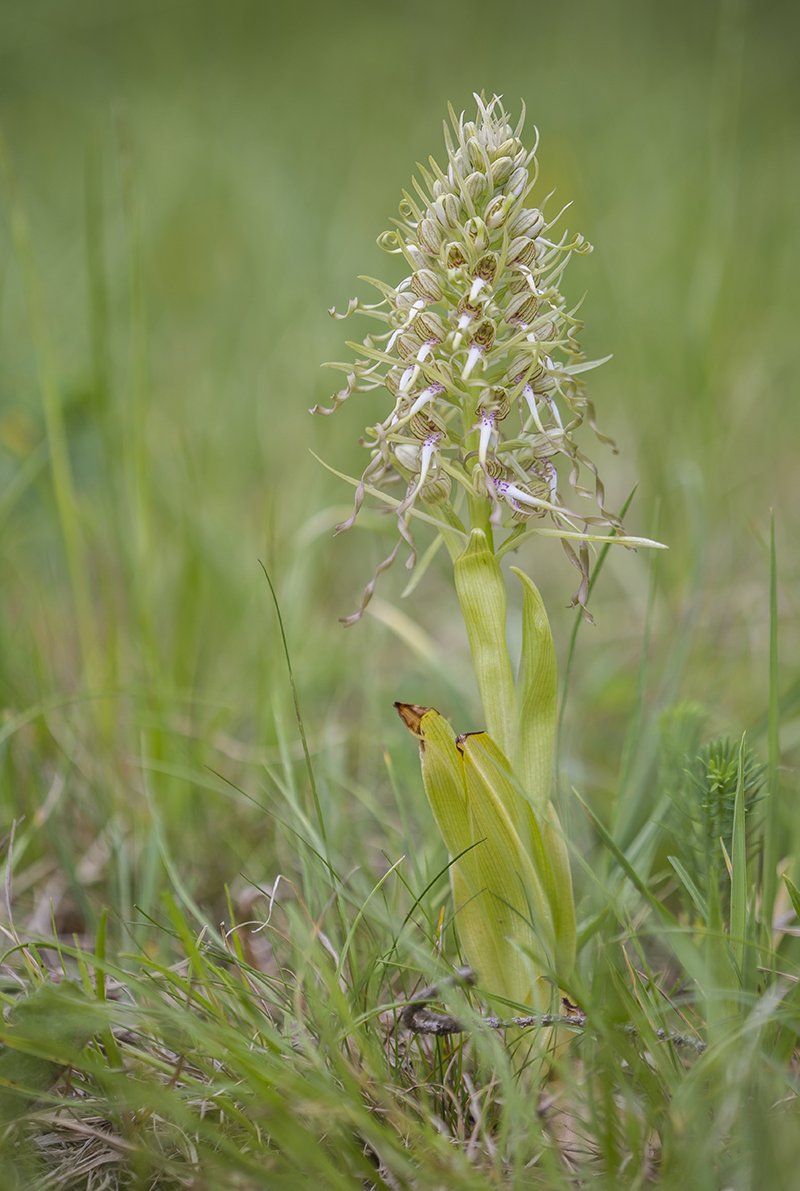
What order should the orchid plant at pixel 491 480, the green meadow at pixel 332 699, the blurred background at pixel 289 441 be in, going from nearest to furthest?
the green meadow at pixel 332 699 < the orchid plant at pixel 491 480 < the blurred background at pixel 289 441

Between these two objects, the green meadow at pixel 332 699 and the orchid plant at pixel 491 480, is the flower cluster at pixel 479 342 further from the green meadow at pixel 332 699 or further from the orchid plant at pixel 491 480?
the green meadow at pixel 332 699

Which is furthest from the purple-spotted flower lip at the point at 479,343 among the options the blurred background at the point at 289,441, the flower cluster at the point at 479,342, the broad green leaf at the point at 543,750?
the blurred background at the point at 289,441

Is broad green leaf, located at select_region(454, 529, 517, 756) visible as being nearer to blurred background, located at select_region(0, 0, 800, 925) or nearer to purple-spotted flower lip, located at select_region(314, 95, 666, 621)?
purple-spotted flower lip, located at select_region(314, 95, 666, 621)

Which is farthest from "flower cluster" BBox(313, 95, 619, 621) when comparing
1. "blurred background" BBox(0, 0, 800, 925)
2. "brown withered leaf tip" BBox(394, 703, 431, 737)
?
"blurred background" BBox(0, 0, 800, 925)

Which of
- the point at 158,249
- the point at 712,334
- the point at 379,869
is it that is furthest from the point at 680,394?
the point at 158,249

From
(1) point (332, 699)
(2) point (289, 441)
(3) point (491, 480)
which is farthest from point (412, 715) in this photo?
(2) point (289, 441)

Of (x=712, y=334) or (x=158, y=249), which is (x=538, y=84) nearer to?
(x=158, y=249)

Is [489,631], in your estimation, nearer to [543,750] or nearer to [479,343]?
[543,750]
